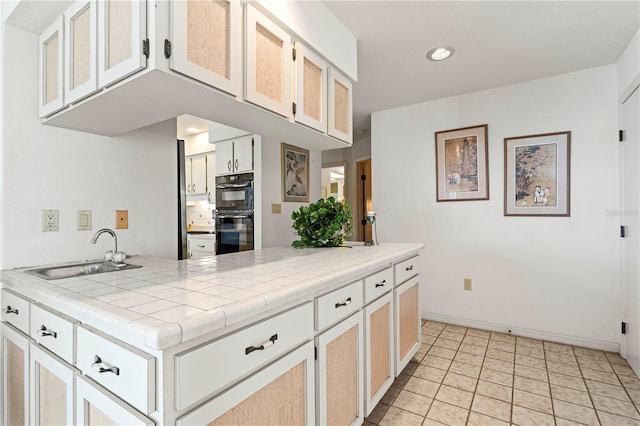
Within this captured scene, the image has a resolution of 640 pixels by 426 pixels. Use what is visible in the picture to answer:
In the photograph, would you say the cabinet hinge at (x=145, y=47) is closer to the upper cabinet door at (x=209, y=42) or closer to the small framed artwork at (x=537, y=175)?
the upper cabinet door at (x=209, y=42)

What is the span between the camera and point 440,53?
2373 millimetres

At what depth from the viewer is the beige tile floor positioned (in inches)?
70.7

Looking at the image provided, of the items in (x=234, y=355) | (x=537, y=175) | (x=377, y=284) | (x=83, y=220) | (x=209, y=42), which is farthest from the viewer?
(x=537, y=175)

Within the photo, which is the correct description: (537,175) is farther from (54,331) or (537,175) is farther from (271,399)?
(54,331)

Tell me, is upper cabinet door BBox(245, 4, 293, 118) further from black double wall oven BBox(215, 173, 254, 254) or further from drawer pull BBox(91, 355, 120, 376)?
black double wall oven BBox(215, 173, 254, 254)

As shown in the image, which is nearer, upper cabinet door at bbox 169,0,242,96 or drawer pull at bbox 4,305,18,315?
upper cabinet door at bbox 169,0,242,96

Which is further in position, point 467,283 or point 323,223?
point 467,283

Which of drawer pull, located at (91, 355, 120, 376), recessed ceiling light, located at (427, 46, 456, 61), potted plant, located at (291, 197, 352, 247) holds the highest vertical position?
recessed ceiling light, located at (427, 46, 456, 61)

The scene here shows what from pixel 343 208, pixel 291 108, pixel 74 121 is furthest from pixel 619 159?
pixel 74 121

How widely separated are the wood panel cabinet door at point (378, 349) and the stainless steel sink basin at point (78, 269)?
1183 millimetres

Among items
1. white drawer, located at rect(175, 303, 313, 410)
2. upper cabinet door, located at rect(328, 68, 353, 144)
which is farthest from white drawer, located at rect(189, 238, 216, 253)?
white drawer, located at rect(175, 303, 313, 410)

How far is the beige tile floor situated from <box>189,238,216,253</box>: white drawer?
239 cm

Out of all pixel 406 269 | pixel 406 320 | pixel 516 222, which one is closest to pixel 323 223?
pixel 406 269

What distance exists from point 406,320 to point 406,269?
13.9 inches
